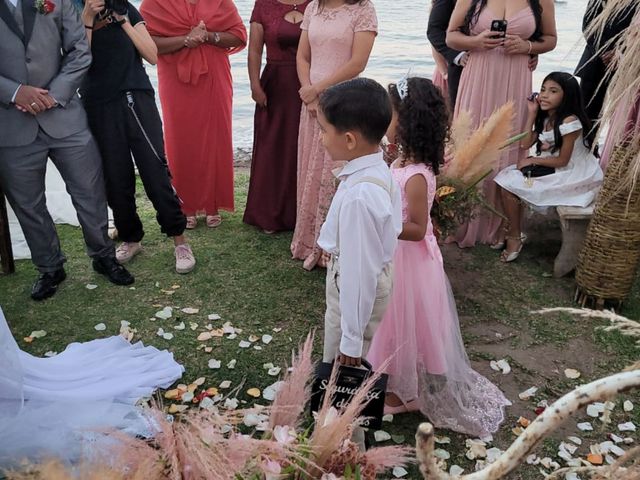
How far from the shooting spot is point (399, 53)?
1377 cm

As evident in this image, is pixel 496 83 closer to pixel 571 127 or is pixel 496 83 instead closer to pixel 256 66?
pixel 571 127

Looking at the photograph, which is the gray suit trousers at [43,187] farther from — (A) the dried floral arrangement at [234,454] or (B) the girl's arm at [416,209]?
(A) the dried floral arrangement at [234,454]

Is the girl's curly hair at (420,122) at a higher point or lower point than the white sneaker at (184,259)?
higher

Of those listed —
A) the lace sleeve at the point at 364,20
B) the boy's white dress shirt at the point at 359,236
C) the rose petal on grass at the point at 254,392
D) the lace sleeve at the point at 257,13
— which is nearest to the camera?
the boy's white dress shirt at the point at 359,236

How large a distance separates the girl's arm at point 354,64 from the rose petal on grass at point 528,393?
2013 millimetres

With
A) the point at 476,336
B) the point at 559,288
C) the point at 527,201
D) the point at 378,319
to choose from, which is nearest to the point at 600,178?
the point at 527,201

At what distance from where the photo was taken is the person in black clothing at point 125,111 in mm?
3545

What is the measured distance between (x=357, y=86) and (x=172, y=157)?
2.80 metres

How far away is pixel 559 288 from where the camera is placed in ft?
12.8

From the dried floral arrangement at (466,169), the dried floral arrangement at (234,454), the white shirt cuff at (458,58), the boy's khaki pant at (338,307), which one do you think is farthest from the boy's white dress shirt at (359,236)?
the white shirt cuff at (458,58)

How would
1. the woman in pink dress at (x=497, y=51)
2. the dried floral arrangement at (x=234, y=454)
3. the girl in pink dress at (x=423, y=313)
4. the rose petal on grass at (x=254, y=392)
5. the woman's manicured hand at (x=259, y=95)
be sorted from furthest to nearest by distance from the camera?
the woman's manicured hand at (x=259, y=95), the woman in pink dress at (x=497, y=51), the rose petal on grass at (x=254, y=392), the girl in pink dress at (x=423, y=313), the dried floral arrangement at (x=234, y=454)

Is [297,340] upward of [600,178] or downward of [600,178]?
downward

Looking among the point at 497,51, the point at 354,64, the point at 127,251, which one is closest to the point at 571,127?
the point at 497,51

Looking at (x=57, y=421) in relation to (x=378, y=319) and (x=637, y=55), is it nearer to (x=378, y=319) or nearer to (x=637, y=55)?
(x=378, y=319)
